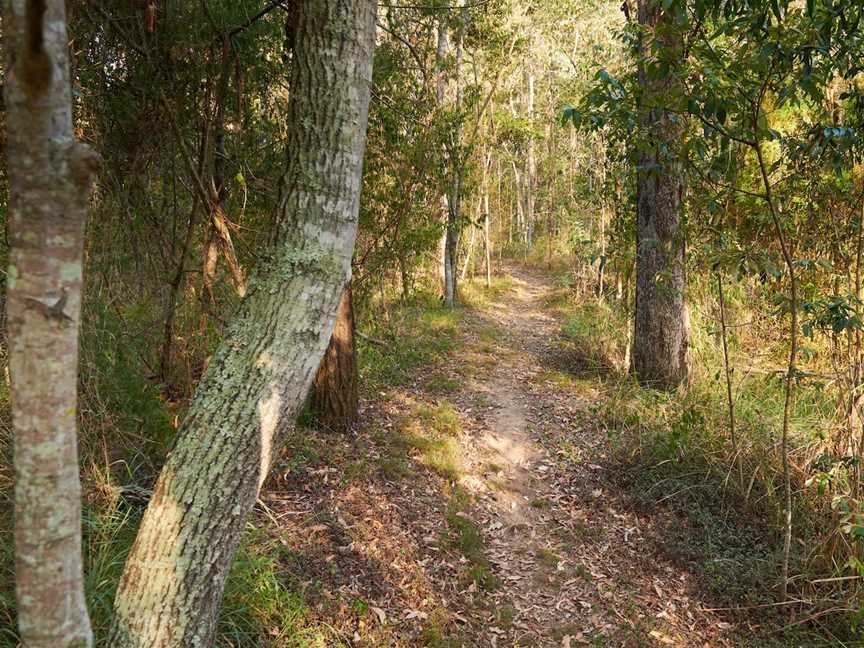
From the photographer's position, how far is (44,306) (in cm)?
126

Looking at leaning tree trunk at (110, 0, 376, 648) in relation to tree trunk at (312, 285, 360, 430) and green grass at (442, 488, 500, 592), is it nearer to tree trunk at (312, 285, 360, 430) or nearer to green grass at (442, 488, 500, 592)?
green grass at (442, 488, 500, 592)

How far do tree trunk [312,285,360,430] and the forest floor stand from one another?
0.63 ft

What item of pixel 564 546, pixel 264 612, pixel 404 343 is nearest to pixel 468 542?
pixel 564 546

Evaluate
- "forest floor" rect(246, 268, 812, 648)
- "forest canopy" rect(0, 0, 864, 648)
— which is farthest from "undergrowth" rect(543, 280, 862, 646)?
"forest floor" rect(246, 268, 812, 648)

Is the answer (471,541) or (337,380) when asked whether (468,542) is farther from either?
(337,380)

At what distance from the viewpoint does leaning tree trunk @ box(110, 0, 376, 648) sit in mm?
1978

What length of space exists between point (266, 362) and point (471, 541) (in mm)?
2807

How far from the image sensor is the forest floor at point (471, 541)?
344 centimetres

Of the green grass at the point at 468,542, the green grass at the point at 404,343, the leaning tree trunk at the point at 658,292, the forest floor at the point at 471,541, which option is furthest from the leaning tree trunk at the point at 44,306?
the leaning tree trunk at the point at 658,292

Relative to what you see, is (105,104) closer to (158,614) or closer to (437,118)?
(158,614)

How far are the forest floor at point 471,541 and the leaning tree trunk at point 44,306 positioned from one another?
179cm

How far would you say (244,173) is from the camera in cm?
465

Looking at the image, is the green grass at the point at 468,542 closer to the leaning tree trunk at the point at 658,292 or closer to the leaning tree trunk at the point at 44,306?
the leaning tree trunk at the point at 44,306

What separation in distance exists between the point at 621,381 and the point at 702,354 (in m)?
1.01
